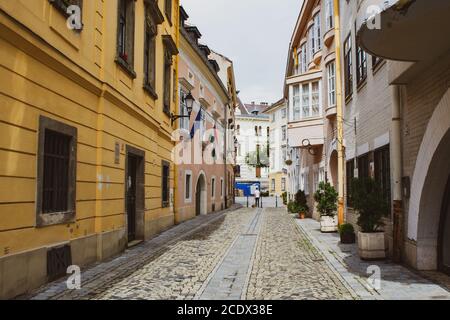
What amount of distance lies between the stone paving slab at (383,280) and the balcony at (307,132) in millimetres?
9502

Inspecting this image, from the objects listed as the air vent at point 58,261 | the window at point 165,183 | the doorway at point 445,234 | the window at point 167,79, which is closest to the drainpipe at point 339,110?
the window at point 167,79

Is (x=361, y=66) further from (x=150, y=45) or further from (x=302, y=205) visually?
(x=302, y=205)

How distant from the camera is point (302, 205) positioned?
22.4 m

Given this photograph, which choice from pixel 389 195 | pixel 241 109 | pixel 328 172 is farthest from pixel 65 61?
pixel 241 109

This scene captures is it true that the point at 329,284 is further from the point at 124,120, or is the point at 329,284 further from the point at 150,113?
the point at 150,113

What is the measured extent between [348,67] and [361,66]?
205 centimetres

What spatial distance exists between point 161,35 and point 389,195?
9.32 m

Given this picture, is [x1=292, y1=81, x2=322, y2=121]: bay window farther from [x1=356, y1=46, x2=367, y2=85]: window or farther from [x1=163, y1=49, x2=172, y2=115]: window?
[x1=356, y1=46, x2=367, y2=85]: window

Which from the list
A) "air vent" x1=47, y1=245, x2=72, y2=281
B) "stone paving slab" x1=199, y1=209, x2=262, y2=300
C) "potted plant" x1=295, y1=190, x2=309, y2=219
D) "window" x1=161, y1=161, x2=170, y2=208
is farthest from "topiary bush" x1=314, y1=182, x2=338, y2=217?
"air vent" x1=47, y1=245, x2=72, y2=281

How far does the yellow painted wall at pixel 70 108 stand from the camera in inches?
234

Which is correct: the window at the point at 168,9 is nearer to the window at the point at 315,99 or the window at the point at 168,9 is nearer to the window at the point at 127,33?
the window at the point at 127,33

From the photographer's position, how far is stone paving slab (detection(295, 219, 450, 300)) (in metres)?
6.27
